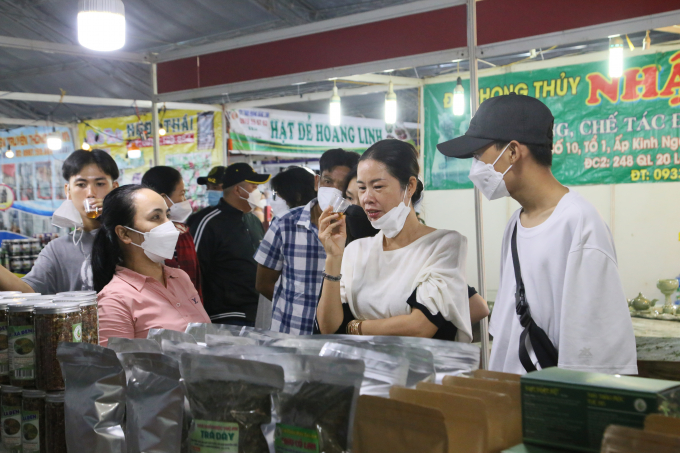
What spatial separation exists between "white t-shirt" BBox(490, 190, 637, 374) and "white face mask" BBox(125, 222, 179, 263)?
1.40m

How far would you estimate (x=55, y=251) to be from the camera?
2.59 m

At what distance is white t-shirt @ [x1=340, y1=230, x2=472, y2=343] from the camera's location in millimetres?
1888

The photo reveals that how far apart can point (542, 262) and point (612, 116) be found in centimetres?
352

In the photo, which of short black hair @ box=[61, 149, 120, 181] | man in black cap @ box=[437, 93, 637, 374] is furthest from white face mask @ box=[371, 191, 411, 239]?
short black hair @ box=[61, 149, 120, 181]

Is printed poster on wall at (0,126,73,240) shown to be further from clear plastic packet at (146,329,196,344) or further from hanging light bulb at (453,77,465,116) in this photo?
clear plastic packet at (146,329,196,344)

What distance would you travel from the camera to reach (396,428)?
89 cm

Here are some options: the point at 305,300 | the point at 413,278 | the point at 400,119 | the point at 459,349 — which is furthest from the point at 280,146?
the point at 459,349

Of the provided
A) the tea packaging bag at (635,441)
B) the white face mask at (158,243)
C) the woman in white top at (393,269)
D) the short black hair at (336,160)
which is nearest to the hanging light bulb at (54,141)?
the short black hair at (336,160)

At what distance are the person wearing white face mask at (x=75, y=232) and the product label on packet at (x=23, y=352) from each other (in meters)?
0.99

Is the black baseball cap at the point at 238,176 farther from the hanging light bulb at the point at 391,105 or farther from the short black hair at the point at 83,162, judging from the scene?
the short black hair at the point at 83,162

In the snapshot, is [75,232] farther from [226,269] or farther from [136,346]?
[136,346]

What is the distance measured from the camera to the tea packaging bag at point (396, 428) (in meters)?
0.84

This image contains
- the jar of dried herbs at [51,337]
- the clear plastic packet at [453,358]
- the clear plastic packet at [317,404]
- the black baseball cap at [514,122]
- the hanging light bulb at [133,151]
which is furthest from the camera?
the hanging light bulb at [133,151]

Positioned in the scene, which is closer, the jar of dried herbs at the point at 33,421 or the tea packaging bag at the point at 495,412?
the tea packaging bag at the point at 495,412
